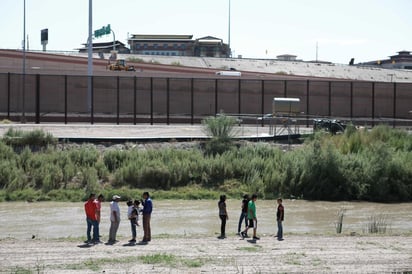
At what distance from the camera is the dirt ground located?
18000 mm

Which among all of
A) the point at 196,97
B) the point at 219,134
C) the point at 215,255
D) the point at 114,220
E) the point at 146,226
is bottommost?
the point at 215,255

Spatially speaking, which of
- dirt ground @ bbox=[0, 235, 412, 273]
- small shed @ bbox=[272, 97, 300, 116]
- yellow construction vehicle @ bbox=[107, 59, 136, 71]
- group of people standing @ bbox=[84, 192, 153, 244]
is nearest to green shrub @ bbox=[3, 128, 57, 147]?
dirt ground @ bbox=[0, 235, 412, 273]

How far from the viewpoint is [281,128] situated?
5122 cm

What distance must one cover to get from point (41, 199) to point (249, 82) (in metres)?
38.7

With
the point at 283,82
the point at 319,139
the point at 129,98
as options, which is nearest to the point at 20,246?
the point at 319,139

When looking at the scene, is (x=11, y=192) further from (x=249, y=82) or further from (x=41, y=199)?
(x=249, y=82)

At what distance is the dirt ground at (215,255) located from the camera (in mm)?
18000

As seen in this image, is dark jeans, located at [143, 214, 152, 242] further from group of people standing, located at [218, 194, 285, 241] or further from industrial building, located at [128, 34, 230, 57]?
industrial building, located at [128, 34, 230, 57]

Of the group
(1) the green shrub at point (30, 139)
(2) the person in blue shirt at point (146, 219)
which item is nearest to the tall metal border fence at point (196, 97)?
(1) the green shrub at point (30, 139)

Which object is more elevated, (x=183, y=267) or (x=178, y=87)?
(x=178, y=87)

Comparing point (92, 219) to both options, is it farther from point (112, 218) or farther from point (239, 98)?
point (239, 98)

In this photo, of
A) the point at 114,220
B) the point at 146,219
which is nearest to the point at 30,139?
the point at 114,220

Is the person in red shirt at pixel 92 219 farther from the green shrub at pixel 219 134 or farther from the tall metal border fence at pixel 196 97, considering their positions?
the tall metal border fence at pixel 196 97

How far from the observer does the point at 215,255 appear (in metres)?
19.7
